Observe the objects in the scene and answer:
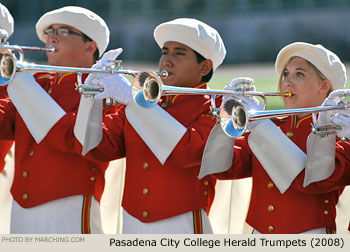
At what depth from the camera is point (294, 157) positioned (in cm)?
430

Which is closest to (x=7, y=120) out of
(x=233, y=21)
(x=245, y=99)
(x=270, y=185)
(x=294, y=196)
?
(x=245, y=99)

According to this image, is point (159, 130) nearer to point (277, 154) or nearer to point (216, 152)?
point (216, 152)

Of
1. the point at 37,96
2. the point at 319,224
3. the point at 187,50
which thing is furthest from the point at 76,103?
the point at 319,224

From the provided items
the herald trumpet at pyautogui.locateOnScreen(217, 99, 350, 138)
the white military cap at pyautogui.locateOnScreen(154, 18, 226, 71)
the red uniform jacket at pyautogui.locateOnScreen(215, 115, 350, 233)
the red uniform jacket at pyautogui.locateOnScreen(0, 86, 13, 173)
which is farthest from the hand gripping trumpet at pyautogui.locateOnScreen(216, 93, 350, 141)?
Answer: the red uniform jacket at pyautogui.locateOnScreen(0, 86, 13, 173)

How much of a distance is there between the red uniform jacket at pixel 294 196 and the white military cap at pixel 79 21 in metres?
1.45

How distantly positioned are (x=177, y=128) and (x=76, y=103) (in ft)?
3.07

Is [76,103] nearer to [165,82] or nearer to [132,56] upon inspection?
[165,82]

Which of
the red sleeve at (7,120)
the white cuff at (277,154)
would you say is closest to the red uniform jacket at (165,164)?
the white cuff at (277,154)

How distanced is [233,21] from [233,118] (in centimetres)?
2174

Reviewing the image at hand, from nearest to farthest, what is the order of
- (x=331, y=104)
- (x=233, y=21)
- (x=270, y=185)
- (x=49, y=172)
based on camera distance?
1. (x=331, y=104)
2. (x=270, y=185)
3. (x=49, y=172)
4. (x=233, y=21)

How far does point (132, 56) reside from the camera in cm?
2689

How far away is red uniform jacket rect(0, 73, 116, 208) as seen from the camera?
5.13 m

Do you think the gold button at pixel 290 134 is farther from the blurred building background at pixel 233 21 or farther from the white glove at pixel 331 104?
the blurred building background at pixel 233 21

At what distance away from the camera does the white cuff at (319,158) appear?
4.16 m
